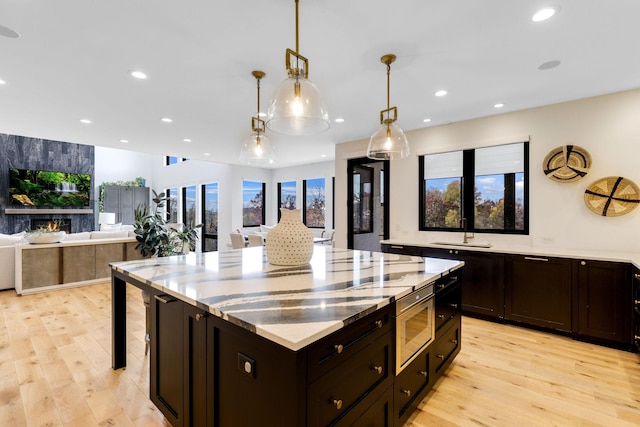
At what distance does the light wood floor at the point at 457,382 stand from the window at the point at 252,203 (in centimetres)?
572

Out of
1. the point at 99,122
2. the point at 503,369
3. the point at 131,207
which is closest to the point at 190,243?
the point at 99,122

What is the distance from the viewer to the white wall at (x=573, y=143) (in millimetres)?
3176

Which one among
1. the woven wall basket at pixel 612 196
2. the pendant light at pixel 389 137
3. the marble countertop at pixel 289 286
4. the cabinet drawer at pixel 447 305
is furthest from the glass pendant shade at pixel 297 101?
the woven wall basket at pixel 612 196

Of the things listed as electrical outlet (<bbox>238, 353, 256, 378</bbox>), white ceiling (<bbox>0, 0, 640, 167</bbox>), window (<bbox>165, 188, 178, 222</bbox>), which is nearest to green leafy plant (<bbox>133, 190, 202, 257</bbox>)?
white ceiling (<bbox>0, 0, 640, 167</bbox>)

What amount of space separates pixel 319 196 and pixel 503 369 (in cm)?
642

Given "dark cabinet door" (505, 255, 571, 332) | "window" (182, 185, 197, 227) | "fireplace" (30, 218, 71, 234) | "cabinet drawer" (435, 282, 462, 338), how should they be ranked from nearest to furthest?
"cabinet drawer" (435, 282, 462, 338)
"dark cabinet door" (505, 255, 571, 332)
"fireplace" (30, 218, 71, 234)
"window" (182, 185, 197, 227)

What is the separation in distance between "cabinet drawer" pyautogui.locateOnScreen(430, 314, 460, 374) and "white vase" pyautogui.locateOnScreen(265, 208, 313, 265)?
43.1 inches

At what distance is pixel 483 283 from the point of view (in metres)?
3.56

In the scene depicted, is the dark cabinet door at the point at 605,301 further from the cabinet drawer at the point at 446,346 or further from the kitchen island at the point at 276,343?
the kitchen island at the point at 276,343

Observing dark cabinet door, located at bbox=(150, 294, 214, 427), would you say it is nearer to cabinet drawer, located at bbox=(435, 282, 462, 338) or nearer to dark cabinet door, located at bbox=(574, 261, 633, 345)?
cabinet drawer, located at bbox=(435, 282, 462, 338)

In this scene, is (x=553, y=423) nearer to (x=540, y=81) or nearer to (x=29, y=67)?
(x=540, y=81)

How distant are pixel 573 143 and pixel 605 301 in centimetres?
175

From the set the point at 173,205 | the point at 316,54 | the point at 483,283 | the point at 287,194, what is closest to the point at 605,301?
the point at 483,283

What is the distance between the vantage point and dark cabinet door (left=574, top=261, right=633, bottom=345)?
280cm
